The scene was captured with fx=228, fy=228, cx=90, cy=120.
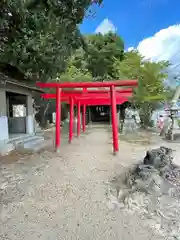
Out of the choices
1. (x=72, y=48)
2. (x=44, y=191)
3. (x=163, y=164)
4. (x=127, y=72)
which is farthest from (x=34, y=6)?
(x=127, y=72)

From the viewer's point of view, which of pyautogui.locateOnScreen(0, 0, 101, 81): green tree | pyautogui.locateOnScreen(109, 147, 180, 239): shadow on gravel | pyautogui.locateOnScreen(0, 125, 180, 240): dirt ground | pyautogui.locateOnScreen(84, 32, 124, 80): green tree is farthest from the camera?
Result: pyautogui.locateOnScreen(84, 32, 124, 80): green tree

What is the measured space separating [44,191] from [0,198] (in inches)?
28.9

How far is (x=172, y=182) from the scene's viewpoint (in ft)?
13.4

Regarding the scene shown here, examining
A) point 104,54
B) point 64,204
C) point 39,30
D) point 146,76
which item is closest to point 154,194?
point 64,204

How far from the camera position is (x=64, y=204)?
3611mm

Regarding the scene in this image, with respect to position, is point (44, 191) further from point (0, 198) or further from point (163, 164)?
point (163, 164)

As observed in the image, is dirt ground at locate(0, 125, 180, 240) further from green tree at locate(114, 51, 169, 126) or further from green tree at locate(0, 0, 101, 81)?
green tree at locate(114, 51, 169, 126)

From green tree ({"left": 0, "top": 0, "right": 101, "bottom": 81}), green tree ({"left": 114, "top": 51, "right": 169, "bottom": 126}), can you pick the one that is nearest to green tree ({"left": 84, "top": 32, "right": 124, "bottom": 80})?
green tree ({"left": 114, "top": 51, "right": 169, "bottom": 126})

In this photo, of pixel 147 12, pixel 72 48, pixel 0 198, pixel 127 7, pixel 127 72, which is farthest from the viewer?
pixel 127 72

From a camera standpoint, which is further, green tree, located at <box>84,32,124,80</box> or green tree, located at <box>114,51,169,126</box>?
green tree, located at <box>84,32,124,80</box>

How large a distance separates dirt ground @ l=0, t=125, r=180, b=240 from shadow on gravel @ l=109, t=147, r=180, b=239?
0.13 meters

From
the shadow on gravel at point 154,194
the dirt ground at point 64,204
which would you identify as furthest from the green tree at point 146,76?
the shadow on gravel at point 154,194

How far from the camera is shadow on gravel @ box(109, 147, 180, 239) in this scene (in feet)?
10.1

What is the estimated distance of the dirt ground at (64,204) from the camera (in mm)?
2896
